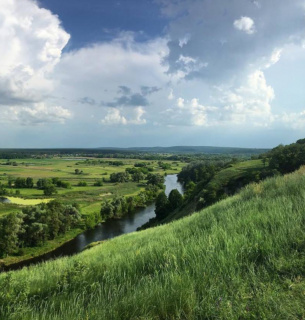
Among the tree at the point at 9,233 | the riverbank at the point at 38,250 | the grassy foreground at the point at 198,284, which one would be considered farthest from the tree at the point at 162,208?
the grassy foreground at the point at 198,284

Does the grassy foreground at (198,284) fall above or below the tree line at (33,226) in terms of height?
above

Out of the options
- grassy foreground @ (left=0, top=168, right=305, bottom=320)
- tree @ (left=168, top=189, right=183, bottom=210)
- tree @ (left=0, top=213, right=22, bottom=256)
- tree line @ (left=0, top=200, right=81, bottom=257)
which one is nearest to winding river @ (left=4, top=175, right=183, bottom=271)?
tree @ (left=0, top=213, right=22, bottom=256)

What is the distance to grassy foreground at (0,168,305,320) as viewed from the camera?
329cm

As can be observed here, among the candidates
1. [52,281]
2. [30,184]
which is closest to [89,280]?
[52,281]

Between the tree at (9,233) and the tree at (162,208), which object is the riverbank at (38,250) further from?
the tree at (162,208)

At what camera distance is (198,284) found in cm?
389

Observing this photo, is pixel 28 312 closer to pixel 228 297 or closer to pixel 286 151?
pixel 228 297

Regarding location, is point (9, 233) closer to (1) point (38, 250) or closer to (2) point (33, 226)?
(2) point (33, 226)

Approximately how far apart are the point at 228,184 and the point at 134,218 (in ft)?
95.0

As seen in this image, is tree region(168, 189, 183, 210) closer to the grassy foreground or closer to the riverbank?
the riverbank

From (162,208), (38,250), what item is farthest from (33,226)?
(162,208)

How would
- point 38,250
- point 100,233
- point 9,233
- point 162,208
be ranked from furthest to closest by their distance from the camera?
point 162,208 < point 100,233 < point 38,250 < point 9,233

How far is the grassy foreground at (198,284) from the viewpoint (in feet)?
10.8

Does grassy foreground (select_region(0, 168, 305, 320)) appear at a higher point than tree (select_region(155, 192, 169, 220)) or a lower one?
higher
